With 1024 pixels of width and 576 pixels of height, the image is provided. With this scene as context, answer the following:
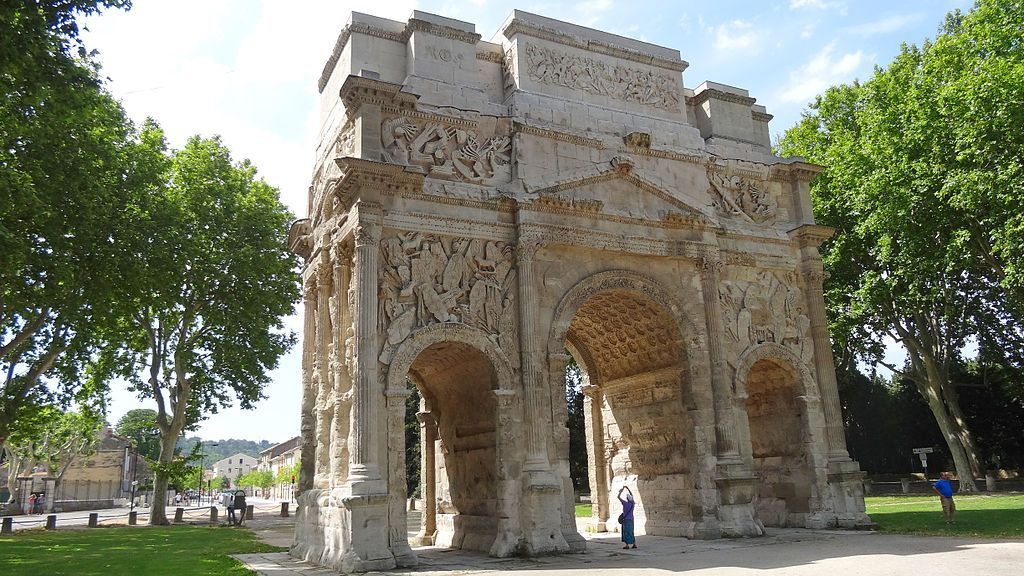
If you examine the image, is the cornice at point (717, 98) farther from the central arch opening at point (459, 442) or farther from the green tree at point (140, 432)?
the green tree at point (140, 432)

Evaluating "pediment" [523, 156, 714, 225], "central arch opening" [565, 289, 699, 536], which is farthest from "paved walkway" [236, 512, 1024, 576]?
"pediment" [523, 156, 714, 225]

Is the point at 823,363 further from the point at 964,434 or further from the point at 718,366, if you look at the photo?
the point at 964,434

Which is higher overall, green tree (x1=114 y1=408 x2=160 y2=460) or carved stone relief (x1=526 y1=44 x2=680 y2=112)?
carved stone relief (x1=526 y1=44 x2=680 y2=112)

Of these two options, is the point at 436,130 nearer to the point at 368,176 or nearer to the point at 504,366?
the point at 368,176

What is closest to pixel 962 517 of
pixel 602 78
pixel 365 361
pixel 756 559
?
pixel 756 559

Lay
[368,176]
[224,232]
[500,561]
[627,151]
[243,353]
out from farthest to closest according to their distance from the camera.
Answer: [243,353] < [224,232] < [627,151] < [368,176] < [500,561]

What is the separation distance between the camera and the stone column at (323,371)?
48.7 ft

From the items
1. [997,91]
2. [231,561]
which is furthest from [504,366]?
[997,91]

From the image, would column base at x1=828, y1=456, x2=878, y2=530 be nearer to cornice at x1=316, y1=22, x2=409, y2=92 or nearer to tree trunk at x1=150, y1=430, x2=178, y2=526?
cornice at x1=316, y1=22, x2=409, y2=92

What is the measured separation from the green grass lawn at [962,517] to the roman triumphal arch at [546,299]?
1440 millimetres

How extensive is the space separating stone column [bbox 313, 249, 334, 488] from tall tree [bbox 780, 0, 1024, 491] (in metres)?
16.4

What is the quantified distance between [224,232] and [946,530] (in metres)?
23.0

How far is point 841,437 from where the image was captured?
1770 centimetres

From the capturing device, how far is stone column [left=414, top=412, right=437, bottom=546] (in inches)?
697
